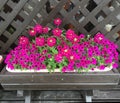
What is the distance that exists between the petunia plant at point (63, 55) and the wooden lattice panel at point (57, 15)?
11.5 inches

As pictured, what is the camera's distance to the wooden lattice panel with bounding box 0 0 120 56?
2.33 metres

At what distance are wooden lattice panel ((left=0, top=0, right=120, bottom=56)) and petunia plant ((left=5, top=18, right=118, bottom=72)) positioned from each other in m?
0.29

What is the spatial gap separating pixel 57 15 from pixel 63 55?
0.60 m

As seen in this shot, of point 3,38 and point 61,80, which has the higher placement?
point 3,38

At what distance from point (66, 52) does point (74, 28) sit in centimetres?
57

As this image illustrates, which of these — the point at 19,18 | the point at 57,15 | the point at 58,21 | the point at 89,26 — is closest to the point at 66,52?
the point at 58,21

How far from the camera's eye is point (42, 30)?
222 centimetres

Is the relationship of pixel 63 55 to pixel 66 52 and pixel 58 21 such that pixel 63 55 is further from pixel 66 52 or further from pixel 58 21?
pixel 58 21

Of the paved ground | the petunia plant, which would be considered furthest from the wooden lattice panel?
the paved ground

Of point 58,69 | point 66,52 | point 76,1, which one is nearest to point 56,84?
point 58,69

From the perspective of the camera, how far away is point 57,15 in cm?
239

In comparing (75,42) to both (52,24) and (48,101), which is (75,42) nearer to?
(52,24)

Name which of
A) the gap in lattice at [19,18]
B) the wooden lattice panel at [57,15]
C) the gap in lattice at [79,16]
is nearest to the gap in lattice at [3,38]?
the wooden lattice panel at [57,15]

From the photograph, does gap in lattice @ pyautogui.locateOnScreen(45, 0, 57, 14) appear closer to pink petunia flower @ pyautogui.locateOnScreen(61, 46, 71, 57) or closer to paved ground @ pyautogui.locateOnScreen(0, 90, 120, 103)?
pink petunia flower @ pyautogui.locateOnScreen(61, 46, 71, 57)
